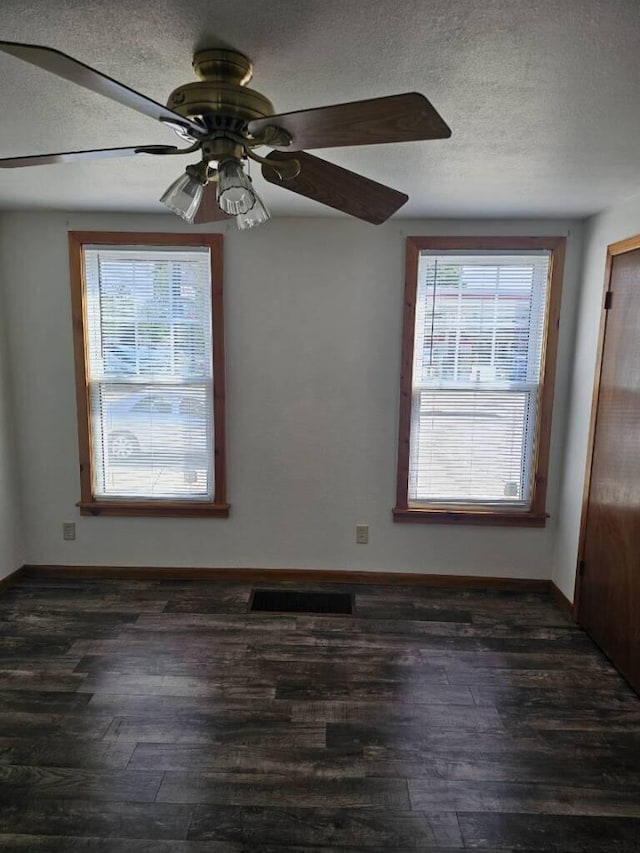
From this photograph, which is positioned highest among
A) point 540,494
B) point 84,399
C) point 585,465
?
point 84,399

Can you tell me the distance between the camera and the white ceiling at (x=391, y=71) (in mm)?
1130

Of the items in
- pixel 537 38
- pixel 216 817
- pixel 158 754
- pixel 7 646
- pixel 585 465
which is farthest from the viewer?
pixel 585 465

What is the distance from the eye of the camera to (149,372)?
318 centimetres

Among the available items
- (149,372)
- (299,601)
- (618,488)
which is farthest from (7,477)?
(618,488)

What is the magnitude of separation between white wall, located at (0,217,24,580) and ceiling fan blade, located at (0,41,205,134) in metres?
2.63

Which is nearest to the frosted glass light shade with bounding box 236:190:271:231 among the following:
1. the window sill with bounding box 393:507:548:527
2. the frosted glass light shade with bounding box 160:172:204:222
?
the frosted glass light shade with bounding box 160:172:204:222

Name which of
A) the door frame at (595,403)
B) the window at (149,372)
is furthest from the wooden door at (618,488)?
the window at (149,372)

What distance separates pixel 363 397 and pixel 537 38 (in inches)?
85.8

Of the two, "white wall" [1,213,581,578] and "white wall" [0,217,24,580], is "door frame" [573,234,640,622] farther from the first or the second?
"white wall" [0,217,24,580]

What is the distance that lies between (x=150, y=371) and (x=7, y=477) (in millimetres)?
1184

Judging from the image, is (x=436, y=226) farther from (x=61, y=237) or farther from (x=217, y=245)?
(x=61, y=237)

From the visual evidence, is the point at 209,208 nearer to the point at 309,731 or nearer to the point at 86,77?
the point at 86,77

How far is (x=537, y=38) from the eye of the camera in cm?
120

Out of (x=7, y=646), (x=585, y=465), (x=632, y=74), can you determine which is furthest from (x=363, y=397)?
(x=7, y=646)
